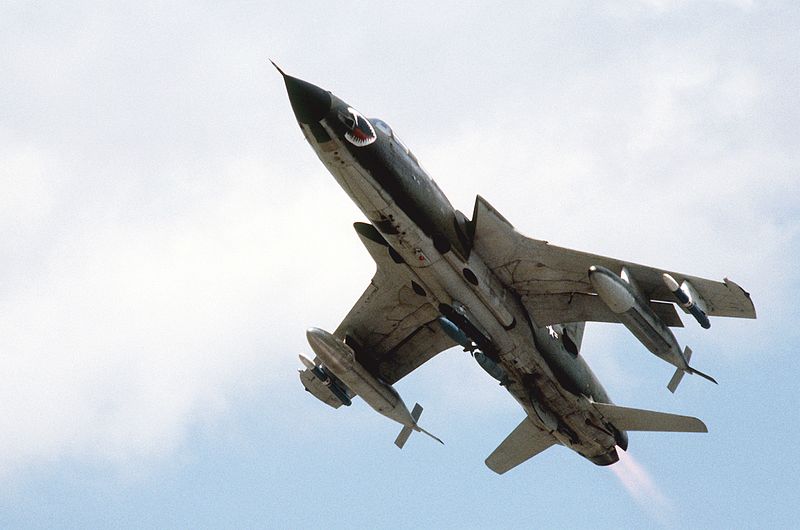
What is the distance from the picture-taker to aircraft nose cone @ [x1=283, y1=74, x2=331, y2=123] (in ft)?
92.6

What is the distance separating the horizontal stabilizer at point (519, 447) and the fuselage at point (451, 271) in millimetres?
1026

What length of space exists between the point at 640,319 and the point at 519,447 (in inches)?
274

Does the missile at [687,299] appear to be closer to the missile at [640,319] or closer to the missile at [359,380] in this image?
→ the missile at [640,319]

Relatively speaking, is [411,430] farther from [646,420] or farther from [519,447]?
[646,420]

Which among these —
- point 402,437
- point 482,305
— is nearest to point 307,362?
point 402,437

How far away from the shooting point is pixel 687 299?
3092 cm

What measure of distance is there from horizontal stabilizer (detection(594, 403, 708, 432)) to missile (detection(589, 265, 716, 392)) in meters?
1.09

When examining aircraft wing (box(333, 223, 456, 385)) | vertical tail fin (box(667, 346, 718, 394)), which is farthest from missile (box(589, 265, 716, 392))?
aircraft wing (box(333, 223, 456, 385))

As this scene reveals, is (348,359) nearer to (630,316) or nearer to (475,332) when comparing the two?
(475,332)

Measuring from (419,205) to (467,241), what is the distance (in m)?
1.93

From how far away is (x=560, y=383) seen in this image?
3353 cm

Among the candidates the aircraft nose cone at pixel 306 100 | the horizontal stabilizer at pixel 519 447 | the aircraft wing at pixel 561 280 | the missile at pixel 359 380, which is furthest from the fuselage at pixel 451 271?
the missile at pixel 359 380

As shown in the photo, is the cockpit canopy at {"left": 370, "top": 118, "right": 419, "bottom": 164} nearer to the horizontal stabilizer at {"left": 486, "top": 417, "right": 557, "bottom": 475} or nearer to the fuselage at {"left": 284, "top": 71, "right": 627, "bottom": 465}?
the fuselage at {"left": 284, "top": 71, "right": 627, "bottom": 465}

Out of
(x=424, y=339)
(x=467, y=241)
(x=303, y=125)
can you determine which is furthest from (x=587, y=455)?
(x=303, y=125)
